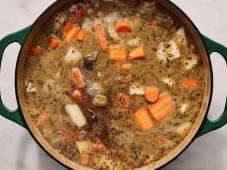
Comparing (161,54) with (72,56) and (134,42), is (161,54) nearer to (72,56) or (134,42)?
(134,42)

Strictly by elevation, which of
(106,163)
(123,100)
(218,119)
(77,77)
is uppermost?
(77,77)

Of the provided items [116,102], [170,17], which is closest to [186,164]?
[116,102]

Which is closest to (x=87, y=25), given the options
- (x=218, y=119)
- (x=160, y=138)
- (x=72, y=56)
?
(x=72, y=56)

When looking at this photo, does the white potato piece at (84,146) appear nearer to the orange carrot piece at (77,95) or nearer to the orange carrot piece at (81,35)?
the orange carrot piece at (77,95)

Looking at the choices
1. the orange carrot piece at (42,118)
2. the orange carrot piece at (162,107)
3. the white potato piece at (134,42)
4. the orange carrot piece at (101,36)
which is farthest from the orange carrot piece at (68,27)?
the orange carrot piece at (162,107)

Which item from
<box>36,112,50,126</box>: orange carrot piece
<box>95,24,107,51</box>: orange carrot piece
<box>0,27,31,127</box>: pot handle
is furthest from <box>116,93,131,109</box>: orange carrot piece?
<box>0,27,31,127</box>: pot handle

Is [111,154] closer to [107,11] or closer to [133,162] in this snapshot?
[133,162]
